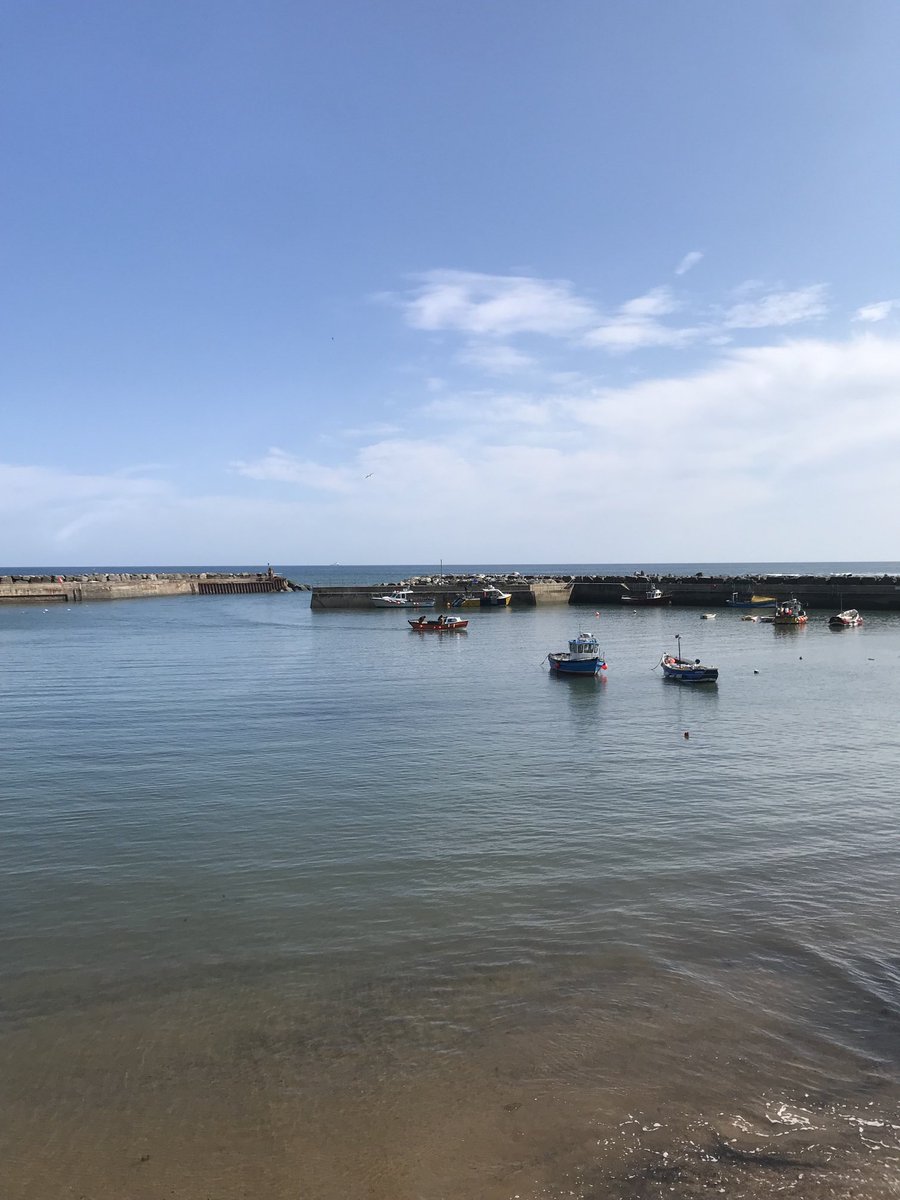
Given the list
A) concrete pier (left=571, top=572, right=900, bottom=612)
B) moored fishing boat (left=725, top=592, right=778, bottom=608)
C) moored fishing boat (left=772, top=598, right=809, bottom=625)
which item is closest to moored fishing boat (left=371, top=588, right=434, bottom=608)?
concrete pier (left=571, top=572, right=900, bottom=612)

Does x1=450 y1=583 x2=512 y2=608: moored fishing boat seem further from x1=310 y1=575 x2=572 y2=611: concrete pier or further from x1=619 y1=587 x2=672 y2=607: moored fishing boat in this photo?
x1=619 y1=587 x2=672 y2=607: moored fishing boat

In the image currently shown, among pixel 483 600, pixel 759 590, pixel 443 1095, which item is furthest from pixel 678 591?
pixel 443 1095

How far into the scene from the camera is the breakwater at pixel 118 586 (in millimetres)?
123500

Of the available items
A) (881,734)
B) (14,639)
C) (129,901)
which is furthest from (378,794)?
(14,639)

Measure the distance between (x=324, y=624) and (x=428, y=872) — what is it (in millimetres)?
75108

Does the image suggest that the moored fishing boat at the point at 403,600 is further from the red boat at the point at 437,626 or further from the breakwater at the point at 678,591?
the red boat at the point at 437,626

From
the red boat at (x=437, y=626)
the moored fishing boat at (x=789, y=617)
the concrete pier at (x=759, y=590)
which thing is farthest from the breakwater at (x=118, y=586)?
the moored fishing boat at (x=789, y=617)

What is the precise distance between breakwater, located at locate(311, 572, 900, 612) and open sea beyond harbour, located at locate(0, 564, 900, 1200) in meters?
78.9

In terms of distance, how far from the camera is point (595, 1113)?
32.7 feet

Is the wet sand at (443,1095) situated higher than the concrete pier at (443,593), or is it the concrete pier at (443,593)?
the concrete pier at (443,593)

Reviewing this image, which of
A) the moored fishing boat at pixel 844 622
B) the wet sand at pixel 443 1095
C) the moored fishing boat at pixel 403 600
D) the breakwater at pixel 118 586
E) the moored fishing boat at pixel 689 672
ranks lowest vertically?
the wet sand at pixel 443 1095

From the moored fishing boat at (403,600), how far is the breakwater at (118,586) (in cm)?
4914

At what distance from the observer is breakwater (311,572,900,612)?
344ft

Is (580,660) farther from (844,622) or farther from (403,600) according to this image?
(403,600)
